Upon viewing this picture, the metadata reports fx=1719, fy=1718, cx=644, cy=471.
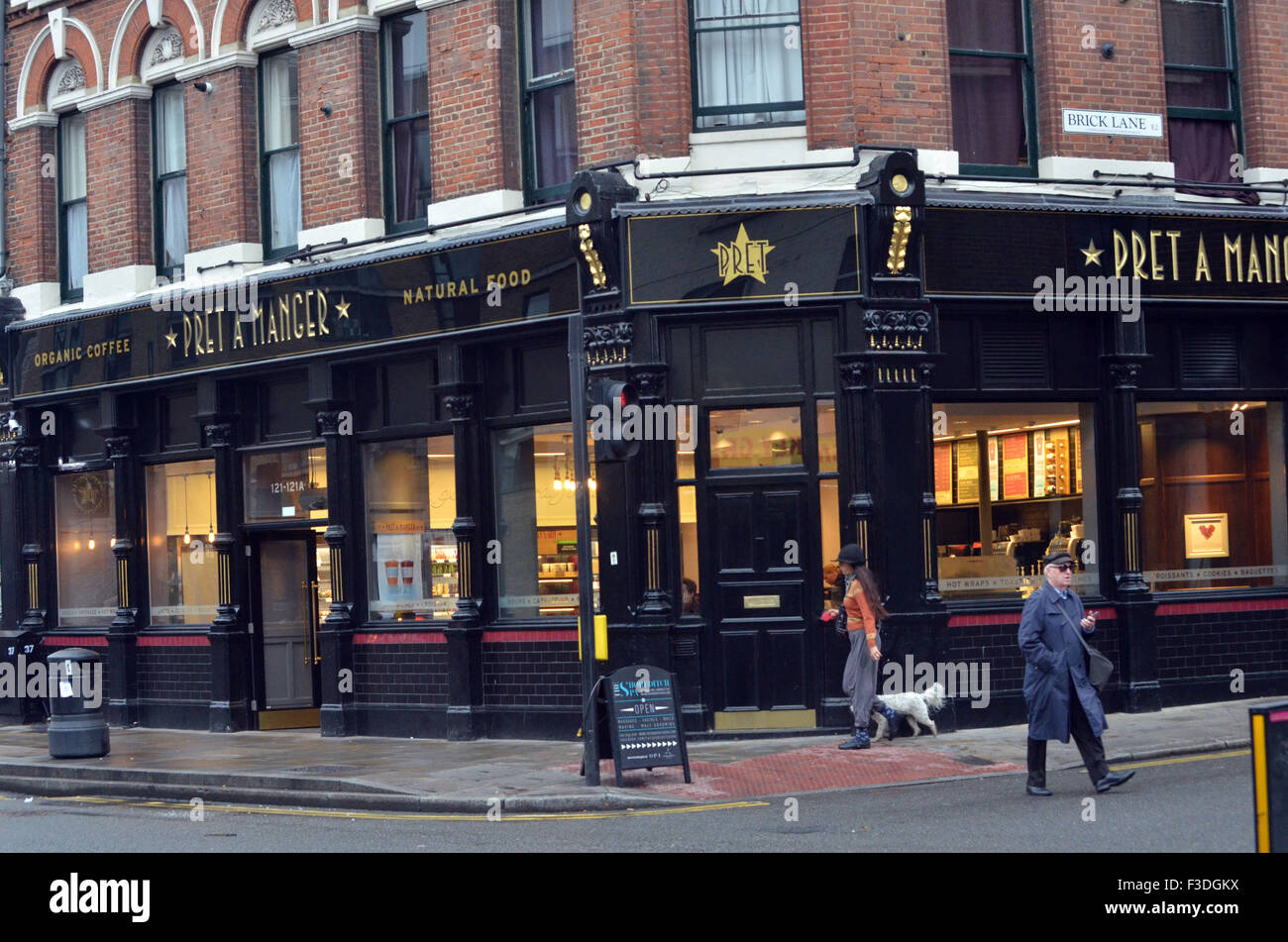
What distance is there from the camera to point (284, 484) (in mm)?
20016

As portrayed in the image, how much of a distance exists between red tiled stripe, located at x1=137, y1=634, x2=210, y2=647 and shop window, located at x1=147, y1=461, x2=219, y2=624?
26cm

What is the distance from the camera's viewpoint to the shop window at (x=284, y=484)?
64.4 feet

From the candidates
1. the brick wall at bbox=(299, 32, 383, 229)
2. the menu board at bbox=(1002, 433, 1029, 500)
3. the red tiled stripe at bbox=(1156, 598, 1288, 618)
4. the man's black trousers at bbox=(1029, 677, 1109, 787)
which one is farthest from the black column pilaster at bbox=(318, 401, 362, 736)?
the man's black trousers at bbox=(1029, 677, 1109, 787)

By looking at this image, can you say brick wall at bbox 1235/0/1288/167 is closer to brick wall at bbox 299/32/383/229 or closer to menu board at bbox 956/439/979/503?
menu board at bbox 956/439/979/503

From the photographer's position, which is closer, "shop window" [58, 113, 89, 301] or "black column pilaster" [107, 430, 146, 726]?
"black column pilaster" [107, 430, 146, 726]

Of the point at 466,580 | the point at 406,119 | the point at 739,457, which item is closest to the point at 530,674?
the point at 466,580

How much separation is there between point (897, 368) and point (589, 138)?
377 centimetres

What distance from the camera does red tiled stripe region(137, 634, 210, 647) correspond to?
20.6 meters

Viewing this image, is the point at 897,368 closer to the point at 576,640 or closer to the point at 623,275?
the point at 623,275

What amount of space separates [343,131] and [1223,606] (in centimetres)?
1069

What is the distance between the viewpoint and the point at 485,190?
699 inches

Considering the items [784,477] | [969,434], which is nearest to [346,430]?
[784,477]

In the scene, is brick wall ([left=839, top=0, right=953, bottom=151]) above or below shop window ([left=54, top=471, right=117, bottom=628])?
above

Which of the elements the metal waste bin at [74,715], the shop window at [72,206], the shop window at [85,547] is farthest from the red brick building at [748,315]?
the metal waste bin at [74,715]
